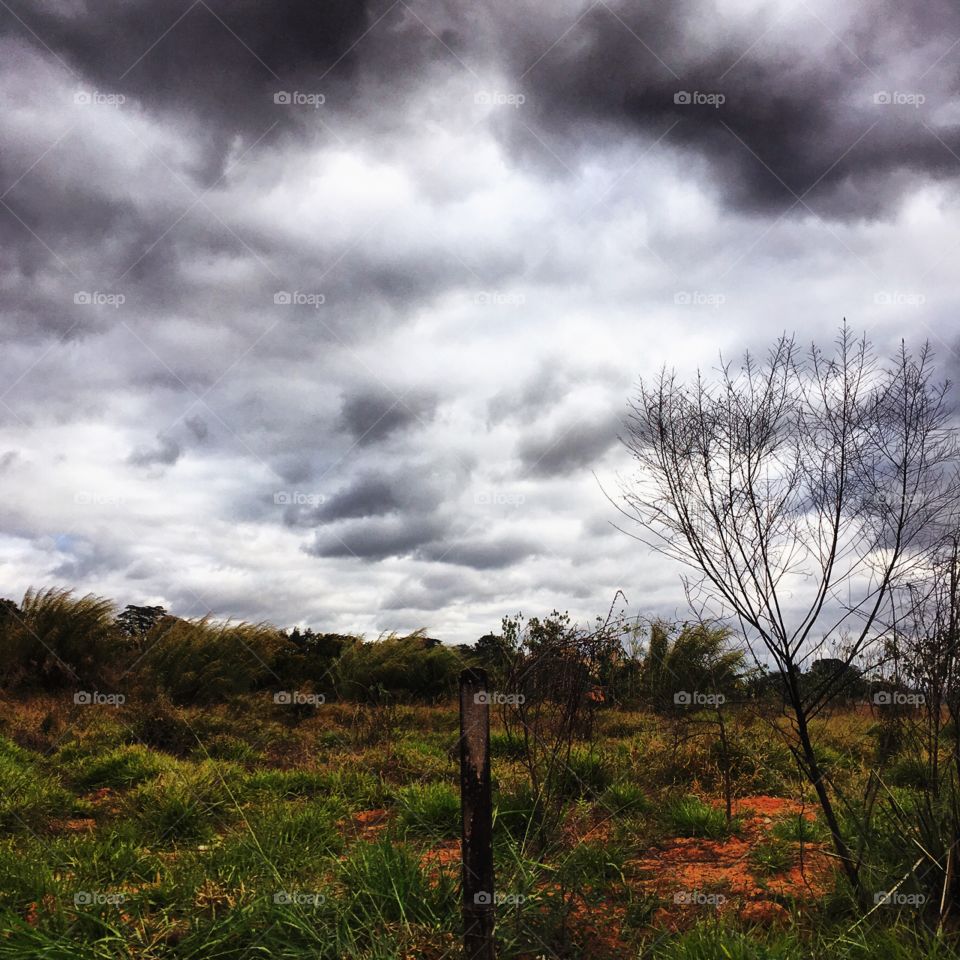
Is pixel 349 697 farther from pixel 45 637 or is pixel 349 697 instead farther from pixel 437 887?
pixel 437 887

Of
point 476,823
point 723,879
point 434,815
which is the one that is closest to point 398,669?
point 434,815

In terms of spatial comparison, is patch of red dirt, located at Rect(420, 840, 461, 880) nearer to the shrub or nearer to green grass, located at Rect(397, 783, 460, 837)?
green grass, located at Rect(397, 783, 460, 837)

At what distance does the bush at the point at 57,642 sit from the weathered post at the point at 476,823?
10627 mm

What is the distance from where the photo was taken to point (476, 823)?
323 centimetres

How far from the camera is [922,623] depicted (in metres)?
4.32

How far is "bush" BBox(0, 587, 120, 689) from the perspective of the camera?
39.3 feet

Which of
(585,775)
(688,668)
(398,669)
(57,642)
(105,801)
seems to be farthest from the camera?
(398,669)

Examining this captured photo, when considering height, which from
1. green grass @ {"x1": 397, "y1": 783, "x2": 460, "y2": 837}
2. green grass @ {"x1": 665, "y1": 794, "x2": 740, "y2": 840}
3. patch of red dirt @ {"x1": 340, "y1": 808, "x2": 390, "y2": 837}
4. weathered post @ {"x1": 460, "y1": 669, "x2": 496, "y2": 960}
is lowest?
patch of red dirt @ {"x1": 340, "y1": 808, "x2": 390, "y2": 837}

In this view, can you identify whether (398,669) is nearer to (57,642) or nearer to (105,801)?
(57,642)

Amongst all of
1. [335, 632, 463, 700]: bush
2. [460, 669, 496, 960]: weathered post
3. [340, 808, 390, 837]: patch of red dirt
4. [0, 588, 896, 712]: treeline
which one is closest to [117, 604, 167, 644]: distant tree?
[0, 588, 896, 712]: treeline

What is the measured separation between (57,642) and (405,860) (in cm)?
1062

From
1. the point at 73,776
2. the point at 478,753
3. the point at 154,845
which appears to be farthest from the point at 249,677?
the point at 478,753

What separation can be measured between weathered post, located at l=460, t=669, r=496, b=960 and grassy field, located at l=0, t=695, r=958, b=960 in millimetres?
218

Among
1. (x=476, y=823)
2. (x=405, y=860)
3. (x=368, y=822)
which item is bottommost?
(x=368, y=822)
